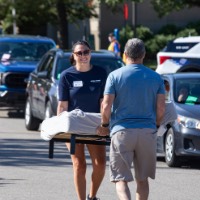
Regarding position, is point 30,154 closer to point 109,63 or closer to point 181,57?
point 109,63

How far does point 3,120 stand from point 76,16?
19.3m

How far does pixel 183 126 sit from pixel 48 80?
510cm

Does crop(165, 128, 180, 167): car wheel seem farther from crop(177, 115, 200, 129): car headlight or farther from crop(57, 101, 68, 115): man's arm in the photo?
crop(57, 101, 68, 115): man's arm

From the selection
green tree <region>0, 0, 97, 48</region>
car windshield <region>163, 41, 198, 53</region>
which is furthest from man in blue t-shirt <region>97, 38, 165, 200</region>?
green tree <region>0, 0, 97, 48</region>

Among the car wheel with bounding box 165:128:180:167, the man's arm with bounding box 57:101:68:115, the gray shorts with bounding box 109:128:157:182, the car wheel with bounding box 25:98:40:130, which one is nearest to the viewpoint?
the gray shorts with bounding box 109:128:157:182

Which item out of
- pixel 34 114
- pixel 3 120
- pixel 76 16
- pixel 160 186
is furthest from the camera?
pixel 76 16

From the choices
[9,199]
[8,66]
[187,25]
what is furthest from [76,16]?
[9,199]

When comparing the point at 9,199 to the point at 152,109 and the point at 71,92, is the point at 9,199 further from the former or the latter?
the point at 152,109

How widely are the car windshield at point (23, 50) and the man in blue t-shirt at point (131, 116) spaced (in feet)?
46.4

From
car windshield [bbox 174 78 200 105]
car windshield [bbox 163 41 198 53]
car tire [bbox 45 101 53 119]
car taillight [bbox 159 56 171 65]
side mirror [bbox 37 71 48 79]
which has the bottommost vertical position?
car tire [bbox 45 101 53 119]

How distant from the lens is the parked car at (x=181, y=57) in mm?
22984

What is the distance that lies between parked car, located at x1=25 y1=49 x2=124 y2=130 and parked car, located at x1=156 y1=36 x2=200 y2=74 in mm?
4974

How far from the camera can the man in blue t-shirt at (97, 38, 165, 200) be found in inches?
306

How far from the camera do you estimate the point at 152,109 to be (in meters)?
7.87
